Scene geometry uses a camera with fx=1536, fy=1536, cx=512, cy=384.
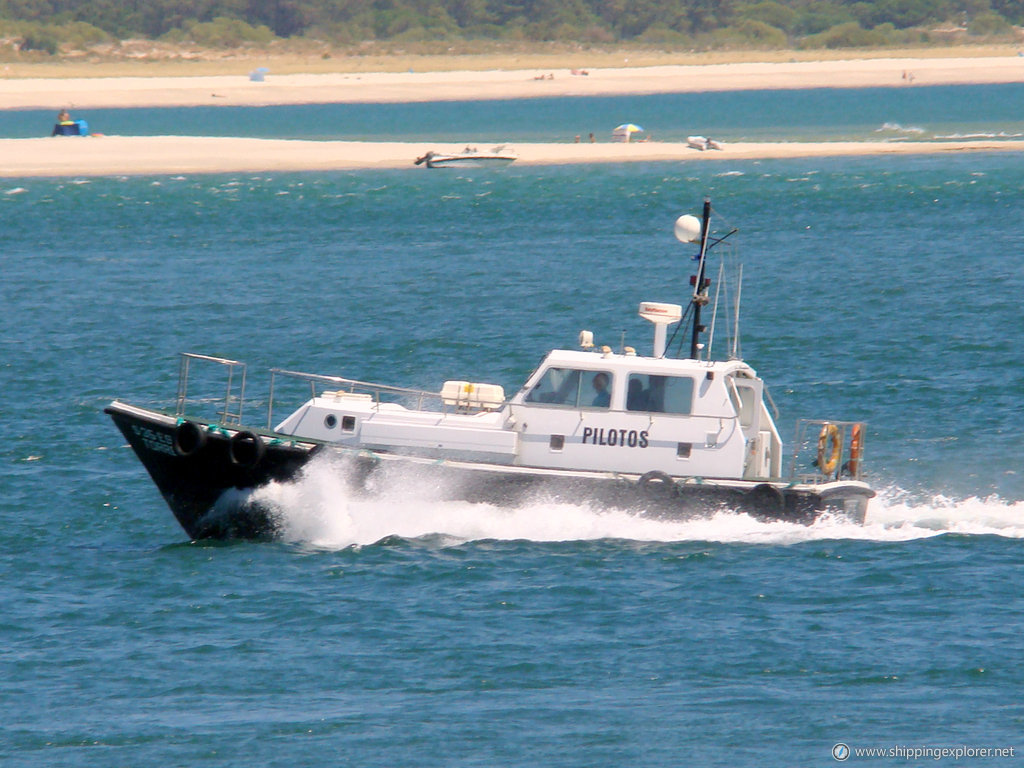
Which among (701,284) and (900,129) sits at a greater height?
(900,129)

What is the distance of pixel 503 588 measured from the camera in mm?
17438

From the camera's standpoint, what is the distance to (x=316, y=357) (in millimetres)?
31516

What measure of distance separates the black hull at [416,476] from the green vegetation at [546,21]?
117 metres

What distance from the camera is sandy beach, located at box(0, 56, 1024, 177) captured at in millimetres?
70562

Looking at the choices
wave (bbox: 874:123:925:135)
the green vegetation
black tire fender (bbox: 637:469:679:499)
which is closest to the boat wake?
black tire fender (bbox: 637:469:679:499)

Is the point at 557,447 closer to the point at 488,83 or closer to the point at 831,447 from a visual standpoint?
the point at 831,447

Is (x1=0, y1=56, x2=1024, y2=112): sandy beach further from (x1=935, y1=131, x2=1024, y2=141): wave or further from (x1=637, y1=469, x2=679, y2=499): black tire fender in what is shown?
(x1=637, y1=469, x2=679, y2=499): black tire fender

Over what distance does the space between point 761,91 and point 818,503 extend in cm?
10833

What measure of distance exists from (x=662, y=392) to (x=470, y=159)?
174 feet

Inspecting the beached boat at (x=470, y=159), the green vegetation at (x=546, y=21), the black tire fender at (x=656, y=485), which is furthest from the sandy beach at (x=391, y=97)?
the black tire fender at (x=656, y=485)

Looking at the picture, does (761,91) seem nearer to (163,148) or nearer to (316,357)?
(163,148)

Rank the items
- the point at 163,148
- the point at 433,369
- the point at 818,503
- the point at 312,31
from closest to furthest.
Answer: the point at 818,503
the point at 433,369
the point at 163,148
the point at 312,31

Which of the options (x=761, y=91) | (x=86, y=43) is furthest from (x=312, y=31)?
(x=761, y=91)

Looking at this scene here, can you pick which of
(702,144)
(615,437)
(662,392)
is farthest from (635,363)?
(702,144)
